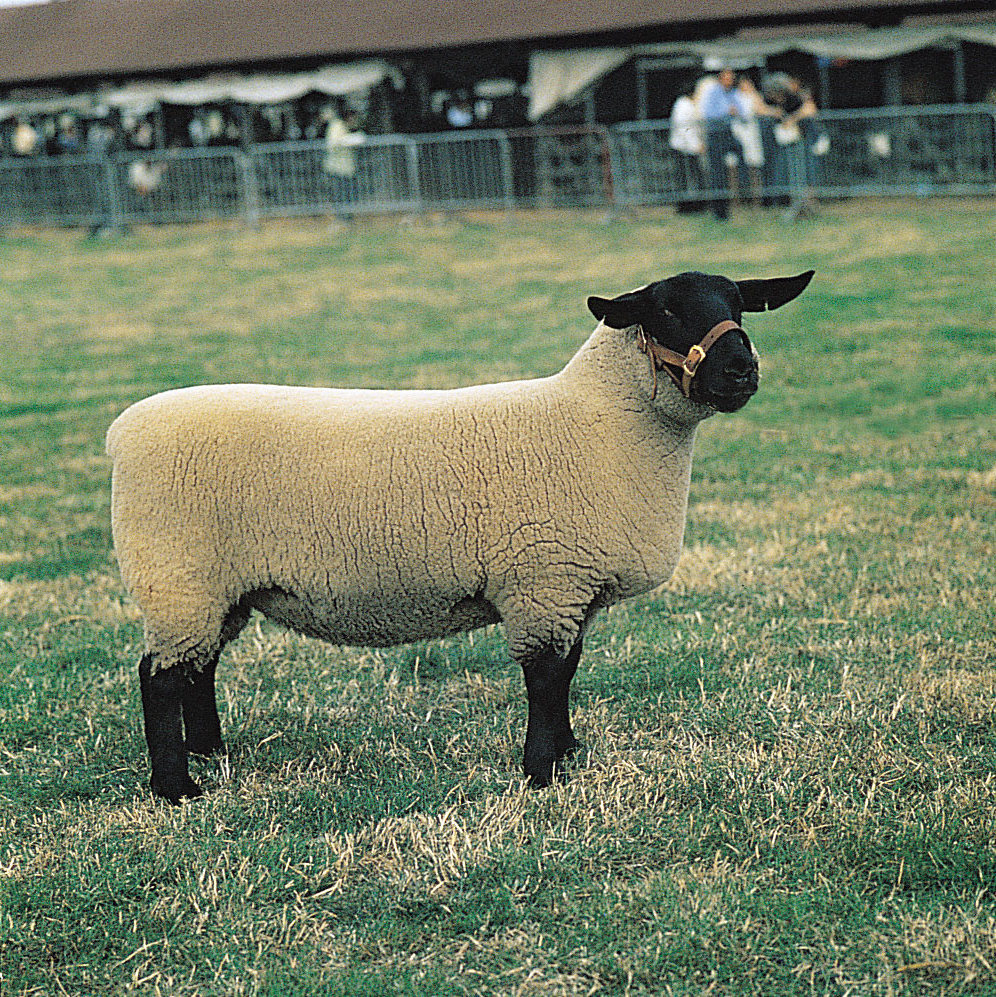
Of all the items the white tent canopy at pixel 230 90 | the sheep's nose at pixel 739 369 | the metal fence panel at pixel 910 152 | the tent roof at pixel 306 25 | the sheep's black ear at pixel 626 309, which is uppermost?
the tent roof at pixel 306 25

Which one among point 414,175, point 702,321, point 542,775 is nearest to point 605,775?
point 542,775

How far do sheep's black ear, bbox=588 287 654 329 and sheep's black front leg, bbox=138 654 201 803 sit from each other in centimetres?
178

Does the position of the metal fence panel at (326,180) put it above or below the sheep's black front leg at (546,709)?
above

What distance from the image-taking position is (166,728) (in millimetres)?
4598

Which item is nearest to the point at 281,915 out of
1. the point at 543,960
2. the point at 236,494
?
the point at 543,960

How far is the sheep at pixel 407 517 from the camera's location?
450 cm

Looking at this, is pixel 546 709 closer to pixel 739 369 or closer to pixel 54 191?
pixel 739 369

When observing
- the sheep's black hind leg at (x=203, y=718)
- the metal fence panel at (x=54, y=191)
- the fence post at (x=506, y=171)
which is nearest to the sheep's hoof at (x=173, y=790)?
the sheep's black hind leg at (x=203, y=718)

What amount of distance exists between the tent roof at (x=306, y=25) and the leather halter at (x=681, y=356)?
841 inches

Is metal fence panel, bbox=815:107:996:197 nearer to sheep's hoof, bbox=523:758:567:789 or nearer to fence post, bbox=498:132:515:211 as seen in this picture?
fence post, bbox=498:132:515:211

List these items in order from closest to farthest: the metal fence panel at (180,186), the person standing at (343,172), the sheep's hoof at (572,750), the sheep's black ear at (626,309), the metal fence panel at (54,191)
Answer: the sheep's black ear at (626,309)
the sheep's hoof at (572,750)
the person standing at (343,172)
the metal fence panel at (180,186)
the metal fence panel at (54,191)

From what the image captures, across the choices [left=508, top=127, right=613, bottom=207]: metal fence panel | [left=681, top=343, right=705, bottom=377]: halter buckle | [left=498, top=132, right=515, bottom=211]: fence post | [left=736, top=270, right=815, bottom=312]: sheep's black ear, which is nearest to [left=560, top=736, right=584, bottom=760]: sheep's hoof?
[left=681, top=343, right=705, bottom=377]: halter buckle

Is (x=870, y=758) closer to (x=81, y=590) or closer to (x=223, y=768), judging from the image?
(x=223, y=768)

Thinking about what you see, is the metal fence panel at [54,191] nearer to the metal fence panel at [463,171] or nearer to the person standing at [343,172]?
the person standing at [343,172]
